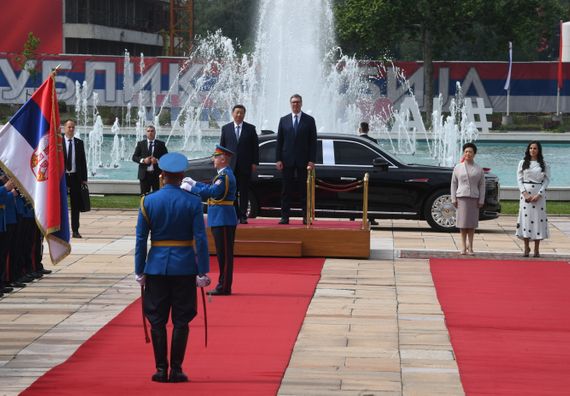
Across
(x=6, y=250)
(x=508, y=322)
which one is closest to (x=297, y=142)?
(x=6, y=250)

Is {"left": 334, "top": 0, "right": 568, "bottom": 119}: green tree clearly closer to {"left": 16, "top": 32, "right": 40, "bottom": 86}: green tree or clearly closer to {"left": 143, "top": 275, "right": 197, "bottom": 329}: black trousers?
{"left": 16, "top": 32, "right": 40, "bottom": 86}: green tree

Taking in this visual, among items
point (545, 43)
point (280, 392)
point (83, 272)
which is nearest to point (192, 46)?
point (545, 43)

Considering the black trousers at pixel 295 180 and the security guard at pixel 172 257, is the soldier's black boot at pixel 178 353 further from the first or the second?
the black trousers at pixel 295 180

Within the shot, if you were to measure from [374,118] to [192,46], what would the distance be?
25.4m

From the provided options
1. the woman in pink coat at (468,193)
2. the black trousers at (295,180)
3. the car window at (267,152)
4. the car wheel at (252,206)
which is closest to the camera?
the black trousers at (295,180)

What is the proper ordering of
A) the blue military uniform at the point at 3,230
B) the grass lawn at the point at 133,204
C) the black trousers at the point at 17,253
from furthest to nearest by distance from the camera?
1. the grass lawn at the point at 133,204
2. the black trousers at the point at 17,253
3. the blue military uniform at the point at 3,230

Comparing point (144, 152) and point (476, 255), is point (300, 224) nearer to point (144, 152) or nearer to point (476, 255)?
point (476, 255)

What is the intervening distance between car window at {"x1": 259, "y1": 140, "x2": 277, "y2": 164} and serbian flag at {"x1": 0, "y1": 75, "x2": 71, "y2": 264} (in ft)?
27.8

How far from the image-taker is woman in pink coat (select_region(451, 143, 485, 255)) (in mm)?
18955

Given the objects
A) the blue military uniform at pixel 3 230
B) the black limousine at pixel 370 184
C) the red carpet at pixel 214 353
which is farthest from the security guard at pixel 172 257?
the black limousine at pixel 370 184

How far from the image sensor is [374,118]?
60.3m

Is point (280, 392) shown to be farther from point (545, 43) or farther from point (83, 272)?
point (545, 43)

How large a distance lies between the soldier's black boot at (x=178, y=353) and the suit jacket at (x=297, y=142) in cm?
868

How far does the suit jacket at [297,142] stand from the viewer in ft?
59.9
